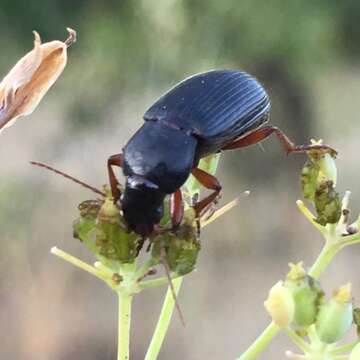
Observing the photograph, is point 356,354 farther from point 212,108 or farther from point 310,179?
point 212,108

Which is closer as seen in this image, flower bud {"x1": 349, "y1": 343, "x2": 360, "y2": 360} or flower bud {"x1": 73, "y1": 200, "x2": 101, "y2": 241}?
flower bud {"x1": 349, "y1": 343, "x2": 360, "y2": 360}

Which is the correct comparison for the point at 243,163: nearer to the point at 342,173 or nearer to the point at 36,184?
the point at 342,173

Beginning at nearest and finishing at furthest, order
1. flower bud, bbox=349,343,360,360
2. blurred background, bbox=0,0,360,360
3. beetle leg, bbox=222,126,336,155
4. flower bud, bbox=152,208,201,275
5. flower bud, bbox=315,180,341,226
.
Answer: flower bud, bbox=349,343,360,360 → flower bud, bbox=152,208,201,275 → flower bud, bbox=315,180,341,226 → beetle leg, bbox=222,126,336,155 → blurred background, bbox=0,0,360,360

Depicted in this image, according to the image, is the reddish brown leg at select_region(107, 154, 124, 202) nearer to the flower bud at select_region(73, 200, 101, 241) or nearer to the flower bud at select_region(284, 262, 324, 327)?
the flower bud at select_region(73, 200, 101, 241)

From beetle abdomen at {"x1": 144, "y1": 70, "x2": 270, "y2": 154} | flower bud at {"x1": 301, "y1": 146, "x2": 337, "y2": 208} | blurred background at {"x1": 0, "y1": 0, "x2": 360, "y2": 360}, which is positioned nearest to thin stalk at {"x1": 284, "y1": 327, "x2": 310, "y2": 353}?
flower bud at {"x1": 301, "y1": 146, "x2": 337, "y2": 208}

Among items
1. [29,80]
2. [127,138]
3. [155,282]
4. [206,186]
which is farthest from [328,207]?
[127,138]

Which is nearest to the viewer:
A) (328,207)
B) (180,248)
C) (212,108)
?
(180,248)

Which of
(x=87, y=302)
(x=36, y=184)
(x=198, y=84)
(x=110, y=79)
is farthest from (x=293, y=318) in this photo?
(x=110, y=79)
